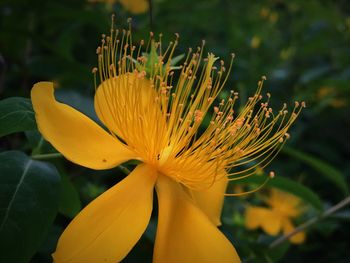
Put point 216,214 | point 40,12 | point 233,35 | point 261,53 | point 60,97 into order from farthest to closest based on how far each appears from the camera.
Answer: point 261,53
point 233,35
point 40,12
point 60,97
point 216,214

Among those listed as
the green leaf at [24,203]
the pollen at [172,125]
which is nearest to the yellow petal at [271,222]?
the pollen at [172,125]

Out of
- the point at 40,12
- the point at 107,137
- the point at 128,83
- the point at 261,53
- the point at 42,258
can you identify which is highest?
the point at 261,53

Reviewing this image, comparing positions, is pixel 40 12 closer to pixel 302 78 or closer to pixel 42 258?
pixel 42 258

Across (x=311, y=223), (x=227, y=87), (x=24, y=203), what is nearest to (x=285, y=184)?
(x=311, y=223)

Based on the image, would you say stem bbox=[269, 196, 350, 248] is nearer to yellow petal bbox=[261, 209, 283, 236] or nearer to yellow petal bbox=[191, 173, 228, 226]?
yellow petal bbox=[261, 209, 283, 236]

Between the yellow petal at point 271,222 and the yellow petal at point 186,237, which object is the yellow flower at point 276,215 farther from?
the yellow petal at point 186,237

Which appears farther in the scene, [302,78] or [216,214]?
[302,78]

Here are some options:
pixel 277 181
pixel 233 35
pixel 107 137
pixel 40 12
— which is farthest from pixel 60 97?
pixel 233 35

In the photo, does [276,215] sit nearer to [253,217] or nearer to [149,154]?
[253,217]
